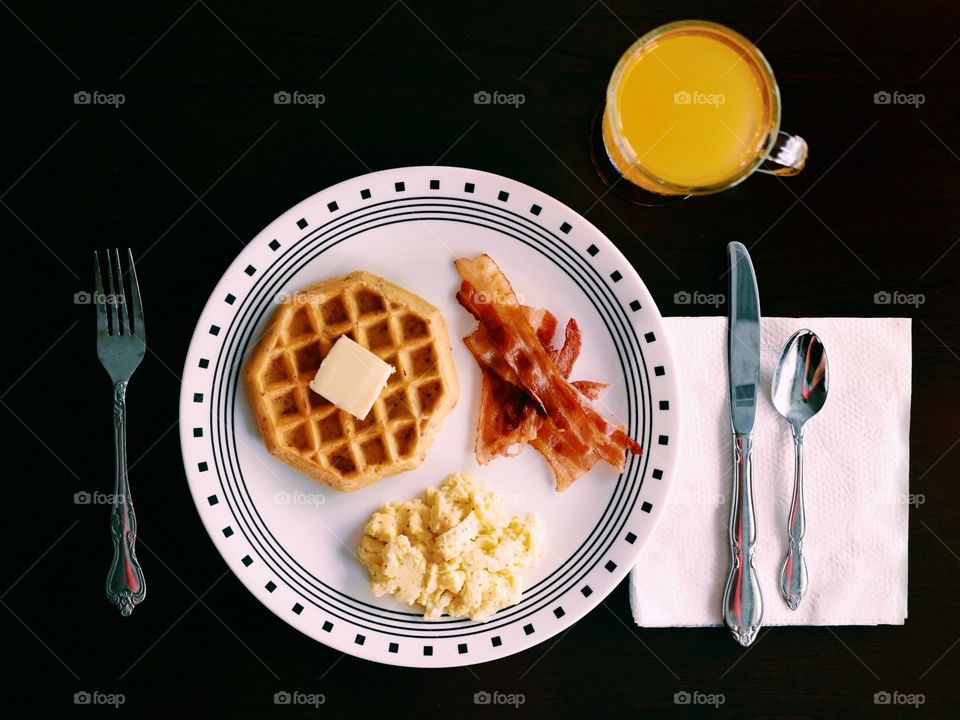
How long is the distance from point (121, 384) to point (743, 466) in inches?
58.7

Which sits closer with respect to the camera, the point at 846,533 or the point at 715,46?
the point at 715,46

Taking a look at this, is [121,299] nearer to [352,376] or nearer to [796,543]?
[352,376]

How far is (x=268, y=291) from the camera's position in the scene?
1773 millimetres

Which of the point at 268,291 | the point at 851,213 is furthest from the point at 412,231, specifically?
the point at 851,213

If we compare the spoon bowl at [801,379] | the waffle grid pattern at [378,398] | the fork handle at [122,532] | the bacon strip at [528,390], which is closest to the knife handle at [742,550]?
the spoon bowl at [801,379]

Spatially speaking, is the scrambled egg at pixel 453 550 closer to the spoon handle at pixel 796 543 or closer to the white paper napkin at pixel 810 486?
the white paper napkin at pixel 810 486

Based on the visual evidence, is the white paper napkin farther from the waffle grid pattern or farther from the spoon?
the waffle grid pattern

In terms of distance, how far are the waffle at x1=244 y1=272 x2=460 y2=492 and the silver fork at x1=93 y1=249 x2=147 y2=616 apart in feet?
1.02

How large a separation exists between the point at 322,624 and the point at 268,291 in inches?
30.7

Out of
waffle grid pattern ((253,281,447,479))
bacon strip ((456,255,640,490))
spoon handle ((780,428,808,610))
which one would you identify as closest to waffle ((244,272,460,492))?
waffle grid pattern ((253,281,447,479))

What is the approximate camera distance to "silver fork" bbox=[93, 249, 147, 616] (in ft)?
5.90

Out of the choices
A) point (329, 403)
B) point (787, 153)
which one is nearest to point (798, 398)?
point (787, 153)

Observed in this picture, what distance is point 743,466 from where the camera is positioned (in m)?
1.83

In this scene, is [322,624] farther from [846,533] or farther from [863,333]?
[863,333]
